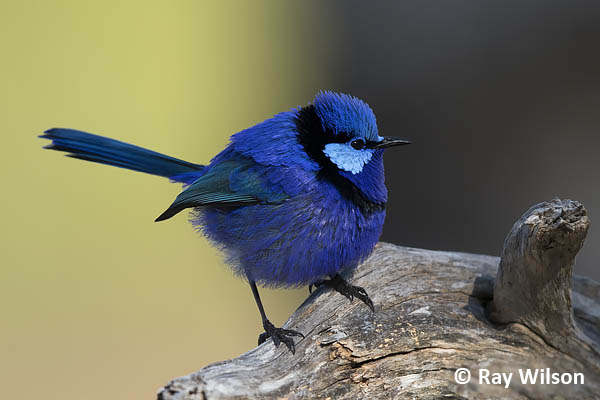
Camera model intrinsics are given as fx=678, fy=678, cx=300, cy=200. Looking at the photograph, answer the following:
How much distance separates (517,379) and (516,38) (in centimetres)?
395

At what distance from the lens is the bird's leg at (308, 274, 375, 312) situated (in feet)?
10.8

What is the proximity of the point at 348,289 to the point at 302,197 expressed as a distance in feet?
1.70

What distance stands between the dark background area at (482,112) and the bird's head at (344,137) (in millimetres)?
2796

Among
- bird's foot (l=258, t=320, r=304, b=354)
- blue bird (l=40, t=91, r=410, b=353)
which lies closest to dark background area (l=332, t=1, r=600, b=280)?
blue bird (l=40, t=91, r=410, b=353)

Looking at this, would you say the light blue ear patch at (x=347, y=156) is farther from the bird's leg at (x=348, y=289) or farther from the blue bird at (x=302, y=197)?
the bird's leg at (x=348, y=289)

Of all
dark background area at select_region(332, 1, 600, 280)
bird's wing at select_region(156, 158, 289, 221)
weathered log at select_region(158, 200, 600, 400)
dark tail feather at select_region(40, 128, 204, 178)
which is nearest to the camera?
weathered log at select_region(158, 200, 600, 400)

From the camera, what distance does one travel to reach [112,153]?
3.88 metres

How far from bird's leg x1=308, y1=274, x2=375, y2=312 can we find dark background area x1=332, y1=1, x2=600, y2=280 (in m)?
2.92

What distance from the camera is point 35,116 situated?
6211 mm

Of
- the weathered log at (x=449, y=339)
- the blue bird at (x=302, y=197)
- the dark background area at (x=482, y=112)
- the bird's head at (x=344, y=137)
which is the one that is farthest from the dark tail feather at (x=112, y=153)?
the dark background area at (x=482, y=112)

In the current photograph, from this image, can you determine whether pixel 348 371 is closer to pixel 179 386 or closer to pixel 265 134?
pixel 179 386

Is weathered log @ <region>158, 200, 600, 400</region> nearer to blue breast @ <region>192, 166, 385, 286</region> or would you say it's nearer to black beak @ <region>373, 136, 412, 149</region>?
blue breast @ <region>192, 166, 385, 286</region>

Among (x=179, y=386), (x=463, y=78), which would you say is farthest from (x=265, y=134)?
(x=463, y=78)

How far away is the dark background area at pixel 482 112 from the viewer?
19.5 ft
